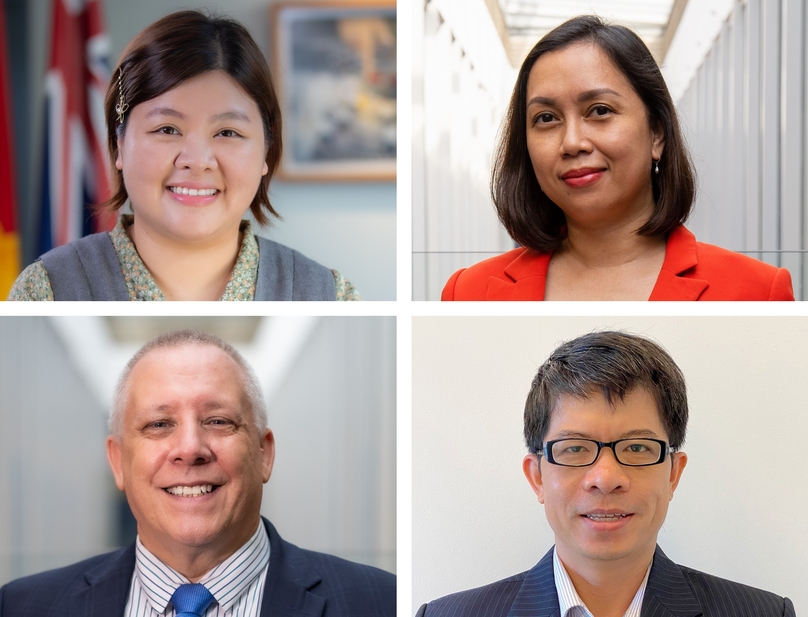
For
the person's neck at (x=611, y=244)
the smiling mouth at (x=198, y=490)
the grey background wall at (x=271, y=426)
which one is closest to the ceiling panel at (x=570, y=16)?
the person's neck at (x=611, y=244)

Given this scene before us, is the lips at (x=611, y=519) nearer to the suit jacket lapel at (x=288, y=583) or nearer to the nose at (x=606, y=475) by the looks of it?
the nose at (x=606, y=475)

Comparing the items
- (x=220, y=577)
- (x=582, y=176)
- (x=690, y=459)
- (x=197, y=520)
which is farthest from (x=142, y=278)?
(x=690, y=459)

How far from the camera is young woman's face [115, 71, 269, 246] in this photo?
1.37 m

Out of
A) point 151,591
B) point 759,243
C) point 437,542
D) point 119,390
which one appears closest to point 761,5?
point 759,243

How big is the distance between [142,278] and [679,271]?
2.97ft

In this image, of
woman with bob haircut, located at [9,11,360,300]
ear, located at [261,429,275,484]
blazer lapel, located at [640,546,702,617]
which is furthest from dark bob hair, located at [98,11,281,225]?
blazer lapel, located at [640,546,702,617]

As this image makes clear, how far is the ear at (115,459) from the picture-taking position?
1.40 meters

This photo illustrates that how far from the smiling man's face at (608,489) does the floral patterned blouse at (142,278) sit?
0.44 metres

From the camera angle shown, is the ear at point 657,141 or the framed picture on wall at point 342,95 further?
the framed picture on wall at point 342,95

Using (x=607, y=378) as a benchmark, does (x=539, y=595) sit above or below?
below

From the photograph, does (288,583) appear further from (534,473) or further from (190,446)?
(534,473)

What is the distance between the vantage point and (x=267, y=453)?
4.58 feet

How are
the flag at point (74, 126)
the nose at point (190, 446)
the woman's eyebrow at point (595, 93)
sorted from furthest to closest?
the flag at point (74, 126)
the nose at point (190, 446)
the woman's eyebrow at point (595, 93)

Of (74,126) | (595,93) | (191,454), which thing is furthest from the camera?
(74,126)
